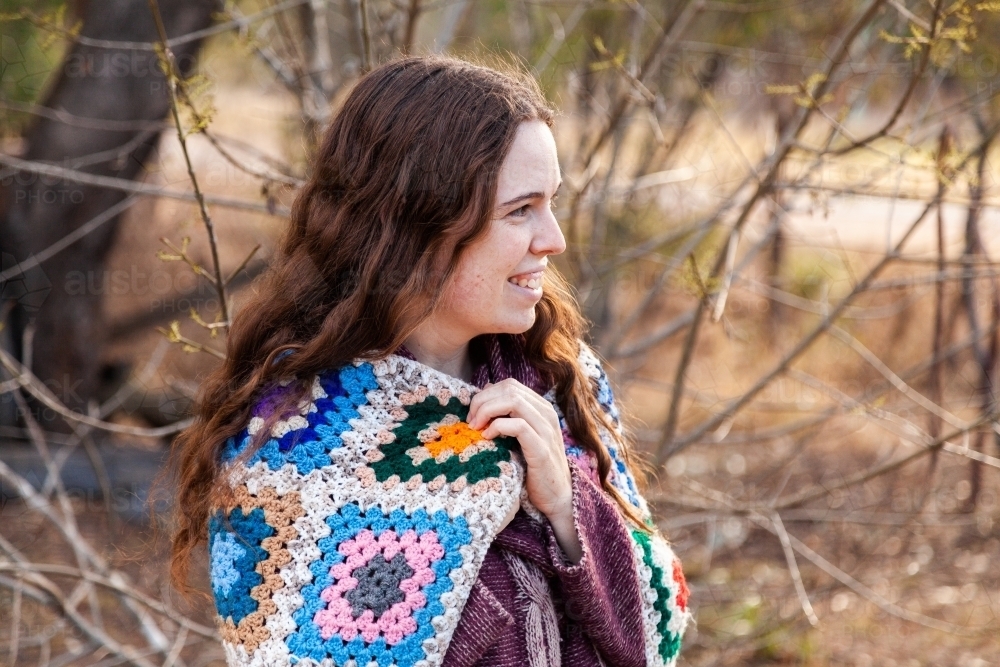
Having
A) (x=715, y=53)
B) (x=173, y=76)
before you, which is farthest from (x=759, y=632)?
(x=173, y=76)

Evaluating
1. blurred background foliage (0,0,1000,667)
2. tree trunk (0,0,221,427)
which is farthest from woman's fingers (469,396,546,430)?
tree trunk (0,0,221,427)

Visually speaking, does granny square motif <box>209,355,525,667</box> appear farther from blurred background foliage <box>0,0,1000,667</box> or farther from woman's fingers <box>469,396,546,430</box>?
blurred background foliage <box>0,0,1000,667</box>

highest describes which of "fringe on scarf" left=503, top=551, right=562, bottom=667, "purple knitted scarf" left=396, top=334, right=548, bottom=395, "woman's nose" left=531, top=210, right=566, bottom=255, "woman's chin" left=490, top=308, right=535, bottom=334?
"woman's nose" left=531, top=210, right=566, bottom=255

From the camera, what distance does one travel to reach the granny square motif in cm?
153

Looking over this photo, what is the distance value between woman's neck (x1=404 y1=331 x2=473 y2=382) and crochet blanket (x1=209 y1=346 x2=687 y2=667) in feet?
0.32

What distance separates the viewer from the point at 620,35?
4.59m

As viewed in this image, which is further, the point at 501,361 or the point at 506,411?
the point at 501,361

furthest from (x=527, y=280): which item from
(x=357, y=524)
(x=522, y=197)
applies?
(x=357, y=524)

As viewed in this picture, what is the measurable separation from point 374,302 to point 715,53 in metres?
2.77

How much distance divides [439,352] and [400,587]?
448 mm

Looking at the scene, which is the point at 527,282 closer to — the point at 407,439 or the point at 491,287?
the point at 491,287

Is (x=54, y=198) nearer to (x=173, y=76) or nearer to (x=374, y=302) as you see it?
(x=173, y=76)

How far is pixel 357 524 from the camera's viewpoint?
5.17ft

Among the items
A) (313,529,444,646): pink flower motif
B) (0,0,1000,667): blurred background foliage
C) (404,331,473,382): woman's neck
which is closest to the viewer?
(313,529,444,646): pink flower motif
